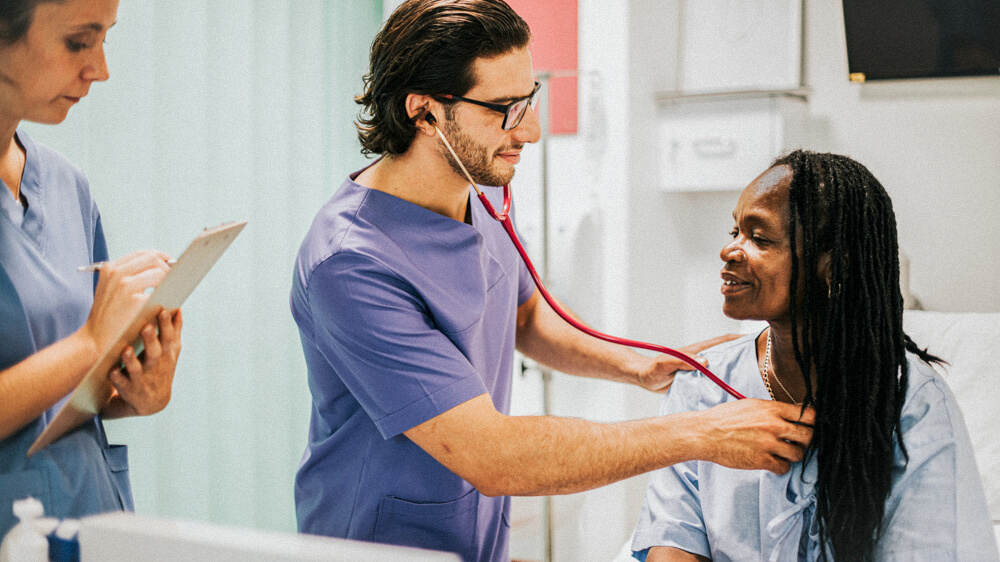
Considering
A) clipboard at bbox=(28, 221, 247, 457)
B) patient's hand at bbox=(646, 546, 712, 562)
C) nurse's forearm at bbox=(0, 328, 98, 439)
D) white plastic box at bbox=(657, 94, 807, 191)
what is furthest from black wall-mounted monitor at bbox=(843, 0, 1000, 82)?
nurse's forearm at bbox=(0, 328, 98, 439)

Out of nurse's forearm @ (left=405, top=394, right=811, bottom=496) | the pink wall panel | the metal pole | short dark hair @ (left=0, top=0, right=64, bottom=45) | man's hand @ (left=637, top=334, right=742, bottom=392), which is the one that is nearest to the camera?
short dark hair @ (left=0, top=0, right=64, bottom=45)

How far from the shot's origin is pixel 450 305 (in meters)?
1.19

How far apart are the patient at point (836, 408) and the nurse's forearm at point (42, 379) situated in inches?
34.9

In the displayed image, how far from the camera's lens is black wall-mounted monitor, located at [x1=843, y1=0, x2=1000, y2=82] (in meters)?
2.15

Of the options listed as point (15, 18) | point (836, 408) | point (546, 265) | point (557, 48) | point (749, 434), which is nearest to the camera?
point (15, 18)

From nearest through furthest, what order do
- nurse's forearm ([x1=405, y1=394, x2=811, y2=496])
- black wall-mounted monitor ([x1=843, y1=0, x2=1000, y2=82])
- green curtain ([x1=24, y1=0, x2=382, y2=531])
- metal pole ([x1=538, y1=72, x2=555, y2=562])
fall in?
nurse's forearm ([x1=405, y1=394, x2=811, y2=496]) < green curtain ([x1=24, y1=0, x2=382, y2=531]) < black wall-mounted monitor ([x1=843, y1=0, x2=1000, y2=82]) < metal pole ([x1=538, y1=72, x2=555, y2=562])

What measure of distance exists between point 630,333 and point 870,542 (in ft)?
4.98

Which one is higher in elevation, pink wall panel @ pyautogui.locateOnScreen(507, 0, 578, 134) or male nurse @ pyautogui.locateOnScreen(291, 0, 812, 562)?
pink wall panel @ pyautogui.locateOnScreen(507, 0, 578, 134)

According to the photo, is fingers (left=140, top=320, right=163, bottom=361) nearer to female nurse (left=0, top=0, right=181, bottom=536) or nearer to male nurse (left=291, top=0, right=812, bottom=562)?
female nurse (left=0, top=0, right=181, bottom=536)

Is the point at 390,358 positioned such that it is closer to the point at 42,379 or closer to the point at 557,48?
the point at 42,379

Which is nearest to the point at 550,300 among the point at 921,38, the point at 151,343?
the point at 151,343

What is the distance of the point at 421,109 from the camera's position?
1198 millimetres

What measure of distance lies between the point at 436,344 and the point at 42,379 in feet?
1.61

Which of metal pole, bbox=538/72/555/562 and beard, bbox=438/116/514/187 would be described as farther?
metal pole, bbox=538/72/555/562
